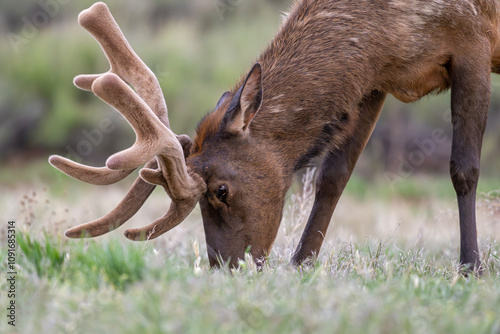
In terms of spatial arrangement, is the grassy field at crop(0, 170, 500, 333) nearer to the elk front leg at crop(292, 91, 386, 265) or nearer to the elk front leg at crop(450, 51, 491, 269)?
the elk front leg at crop(450, 51, 491, 269)

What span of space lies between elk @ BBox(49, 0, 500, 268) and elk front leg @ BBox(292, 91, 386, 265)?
108mm

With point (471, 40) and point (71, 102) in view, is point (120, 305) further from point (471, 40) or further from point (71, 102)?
point (71, 102)

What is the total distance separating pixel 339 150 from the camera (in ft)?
17.8

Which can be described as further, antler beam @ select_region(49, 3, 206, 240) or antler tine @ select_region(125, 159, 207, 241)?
antler tine @ select_region(125, 159, 207, 241)

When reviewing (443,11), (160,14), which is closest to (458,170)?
(443,11)

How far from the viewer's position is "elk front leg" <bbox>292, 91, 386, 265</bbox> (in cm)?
532

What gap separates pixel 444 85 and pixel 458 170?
632 mm

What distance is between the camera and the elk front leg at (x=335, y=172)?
5316 mm

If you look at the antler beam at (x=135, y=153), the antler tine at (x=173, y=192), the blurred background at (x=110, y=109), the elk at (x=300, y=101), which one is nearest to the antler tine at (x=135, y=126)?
the antler beam at (x=135, y=153)

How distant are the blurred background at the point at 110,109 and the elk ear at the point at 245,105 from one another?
401 inches

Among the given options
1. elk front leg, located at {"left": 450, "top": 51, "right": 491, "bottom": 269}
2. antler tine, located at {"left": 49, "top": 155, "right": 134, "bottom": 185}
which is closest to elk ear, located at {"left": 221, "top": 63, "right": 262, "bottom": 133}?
antler tine, located at {"left": 49, "top": 155, "right": 134, "bottom": 185}

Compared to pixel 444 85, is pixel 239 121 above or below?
below

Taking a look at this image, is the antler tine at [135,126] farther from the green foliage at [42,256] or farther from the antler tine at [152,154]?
the green foliage at [42,256]

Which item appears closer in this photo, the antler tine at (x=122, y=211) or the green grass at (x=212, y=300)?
the green grass at (x=212, y=300)
